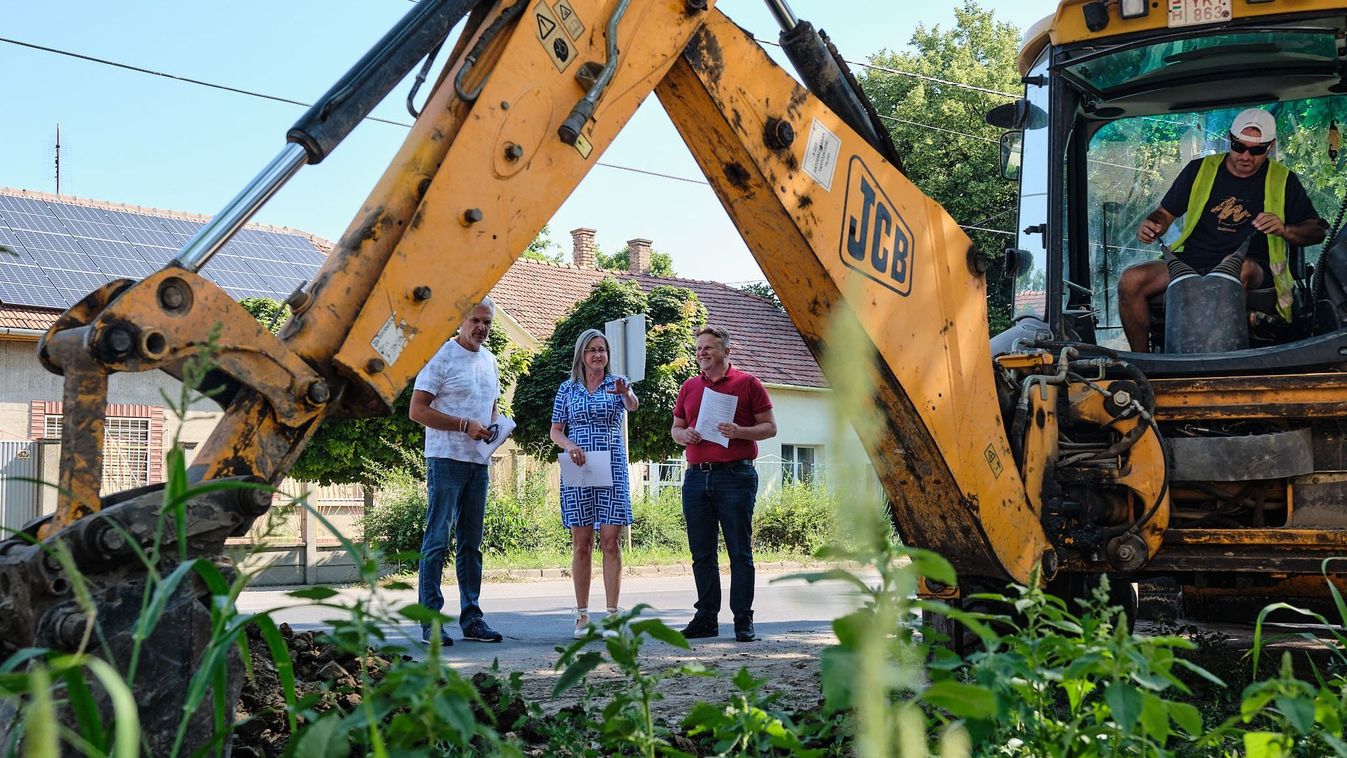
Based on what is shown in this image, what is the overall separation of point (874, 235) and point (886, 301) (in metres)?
0.22

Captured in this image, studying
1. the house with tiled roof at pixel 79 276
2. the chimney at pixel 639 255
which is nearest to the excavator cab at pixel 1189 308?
the house with tiled roof at pixel 79 276

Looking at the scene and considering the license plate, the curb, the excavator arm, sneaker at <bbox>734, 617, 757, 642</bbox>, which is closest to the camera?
the excavator arm

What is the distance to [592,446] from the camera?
8242 millimetres

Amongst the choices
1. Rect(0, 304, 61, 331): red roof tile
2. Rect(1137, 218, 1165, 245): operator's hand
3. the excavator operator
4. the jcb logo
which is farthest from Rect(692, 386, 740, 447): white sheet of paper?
Rect(0, 304, 61, 331): red roof tile

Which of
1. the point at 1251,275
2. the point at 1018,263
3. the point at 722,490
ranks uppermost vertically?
the point at 1018,263

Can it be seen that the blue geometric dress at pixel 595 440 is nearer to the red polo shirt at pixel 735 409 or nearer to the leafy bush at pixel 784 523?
the red polo shirt at pixel 735 409

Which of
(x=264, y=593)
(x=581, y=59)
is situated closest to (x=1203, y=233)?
(x=581, y=59)

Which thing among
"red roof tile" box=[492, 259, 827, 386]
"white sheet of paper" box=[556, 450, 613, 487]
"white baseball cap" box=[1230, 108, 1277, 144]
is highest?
"red roof tile" box=[492, 259, 827, 386]

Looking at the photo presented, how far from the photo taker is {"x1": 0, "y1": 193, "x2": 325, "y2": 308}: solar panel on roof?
76.1 ft

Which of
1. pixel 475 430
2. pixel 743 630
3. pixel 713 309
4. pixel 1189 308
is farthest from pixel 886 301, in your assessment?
pixel 713 309

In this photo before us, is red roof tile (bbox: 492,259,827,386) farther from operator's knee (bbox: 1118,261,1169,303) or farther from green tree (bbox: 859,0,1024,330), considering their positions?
operator's knee (bbox: 1118,261,1169,303)

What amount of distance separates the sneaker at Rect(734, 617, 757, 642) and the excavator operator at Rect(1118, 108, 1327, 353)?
3.27 m

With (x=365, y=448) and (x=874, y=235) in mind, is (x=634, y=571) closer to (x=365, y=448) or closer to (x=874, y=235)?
(x=365, y=448)

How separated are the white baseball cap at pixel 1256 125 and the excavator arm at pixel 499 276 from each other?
1.71 meters
